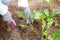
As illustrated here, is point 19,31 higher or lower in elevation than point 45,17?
lower

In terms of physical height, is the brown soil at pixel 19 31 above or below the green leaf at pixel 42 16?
below

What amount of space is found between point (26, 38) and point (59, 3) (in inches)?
24.6

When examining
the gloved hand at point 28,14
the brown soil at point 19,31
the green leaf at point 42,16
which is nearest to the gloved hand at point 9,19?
the brown soil at point 19,31

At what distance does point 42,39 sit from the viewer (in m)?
1.70

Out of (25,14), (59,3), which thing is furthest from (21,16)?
(59,3)

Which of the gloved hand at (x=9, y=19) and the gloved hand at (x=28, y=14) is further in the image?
the gloved hand at (x=28, y=14)

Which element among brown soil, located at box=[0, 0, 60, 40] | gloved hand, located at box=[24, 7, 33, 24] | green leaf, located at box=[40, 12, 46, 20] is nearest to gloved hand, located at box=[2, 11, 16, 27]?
brown soil, located at box=[0, 0, 60, 40]

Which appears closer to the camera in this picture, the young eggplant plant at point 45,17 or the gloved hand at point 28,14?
the young eggplant plant at point 45,17

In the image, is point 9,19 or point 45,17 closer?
point 9,19

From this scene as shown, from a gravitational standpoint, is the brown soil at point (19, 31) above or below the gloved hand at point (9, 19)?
below

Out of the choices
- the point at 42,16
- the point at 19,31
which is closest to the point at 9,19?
the point at 19,31

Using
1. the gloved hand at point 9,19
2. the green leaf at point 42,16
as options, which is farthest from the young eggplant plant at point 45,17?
the gloved hand at point 9,19

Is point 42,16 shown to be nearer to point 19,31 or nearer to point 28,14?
point 28,14

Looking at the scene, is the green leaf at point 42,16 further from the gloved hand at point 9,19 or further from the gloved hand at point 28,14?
the gloved hand at point 9,19
